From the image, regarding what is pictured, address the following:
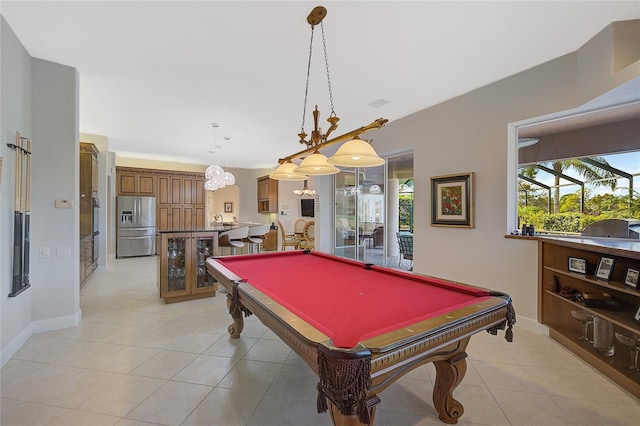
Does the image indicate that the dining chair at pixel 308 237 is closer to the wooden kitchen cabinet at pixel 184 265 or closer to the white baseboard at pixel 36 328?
the wooden kitchen cabinet at pixel 184 265

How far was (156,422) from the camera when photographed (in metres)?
1.71

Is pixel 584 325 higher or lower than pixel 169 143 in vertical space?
lower

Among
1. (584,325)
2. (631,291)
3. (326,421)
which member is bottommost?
(326,421)

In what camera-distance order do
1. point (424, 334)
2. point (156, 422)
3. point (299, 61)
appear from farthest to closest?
point (299, 61) < point (156, 422) < point (424, 334)

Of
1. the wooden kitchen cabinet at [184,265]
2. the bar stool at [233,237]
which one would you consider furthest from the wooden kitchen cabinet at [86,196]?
the bar stool at [233,237]

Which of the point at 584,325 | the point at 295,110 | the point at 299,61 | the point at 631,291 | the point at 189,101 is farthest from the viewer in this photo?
the point at 295,110

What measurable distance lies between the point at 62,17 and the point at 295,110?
8.80ft

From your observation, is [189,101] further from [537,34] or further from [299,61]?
[537,34]

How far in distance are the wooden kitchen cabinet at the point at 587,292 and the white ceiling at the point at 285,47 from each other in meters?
1.92

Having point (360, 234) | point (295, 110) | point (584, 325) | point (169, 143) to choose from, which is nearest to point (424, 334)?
point (584, 325)

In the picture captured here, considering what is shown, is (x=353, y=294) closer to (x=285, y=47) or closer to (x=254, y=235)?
(x=285, y=47)

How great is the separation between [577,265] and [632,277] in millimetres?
496

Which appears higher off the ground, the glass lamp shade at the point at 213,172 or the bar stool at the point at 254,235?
the glass lamp shade at the point at 213,172

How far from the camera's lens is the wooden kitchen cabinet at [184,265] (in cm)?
390
